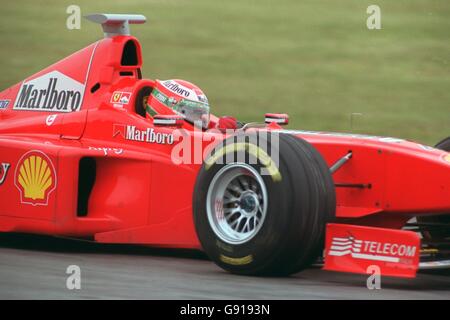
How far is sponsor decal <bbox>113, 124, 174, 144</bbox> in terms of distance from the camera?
9328mm

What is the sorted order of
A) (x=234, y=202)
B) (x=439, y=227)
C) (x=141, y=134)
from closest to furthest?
1. (x=234, y=202)
2. (x=439, y=227)
3. (x=141, y=134)

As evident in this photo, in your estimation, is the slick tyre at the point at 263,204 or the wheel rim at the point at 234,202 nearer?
the slick tyre at the point at 263,204

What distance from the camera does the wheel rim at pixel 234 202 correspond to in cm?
835

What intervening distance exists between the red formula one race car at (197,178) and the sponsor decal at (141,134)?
0.04 ft

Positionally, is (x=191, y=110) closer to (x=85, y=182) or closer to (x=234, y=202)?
(x=85, y=182)

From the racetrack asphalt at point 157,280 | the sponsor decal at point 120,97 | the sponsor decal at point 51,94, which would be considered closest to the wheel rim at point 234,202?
the racetrack asphalt at point 157,280

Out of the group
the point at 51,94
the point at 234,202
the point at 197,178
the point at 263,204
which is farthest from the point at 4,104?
the point at 263,204

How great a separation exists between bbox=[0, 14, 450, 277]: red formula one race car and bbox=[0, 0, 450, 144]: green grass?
20.3ft

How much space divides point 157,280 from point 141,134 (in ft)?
5.81

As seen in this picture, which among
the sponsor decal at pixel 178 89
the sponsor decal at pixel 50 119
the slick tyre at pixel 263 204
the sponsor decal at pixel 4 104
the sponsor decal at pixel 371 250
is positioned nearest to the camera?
the sponsor decal at pixel 371 250

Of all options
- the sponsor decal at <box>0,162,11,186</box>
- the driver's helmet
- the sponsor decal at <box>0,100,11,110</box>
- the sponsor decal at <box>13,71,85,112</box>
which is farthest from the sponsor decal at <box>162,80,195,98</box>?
the sponsor decal at <box>0,100,11,110</box>

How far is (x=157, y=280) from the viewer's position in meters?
8.05

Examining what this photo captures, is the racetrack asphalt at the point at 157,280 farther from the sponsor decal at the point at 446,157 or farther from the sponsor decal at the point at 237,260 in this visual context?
the sponsor decal at the point at 446,157
